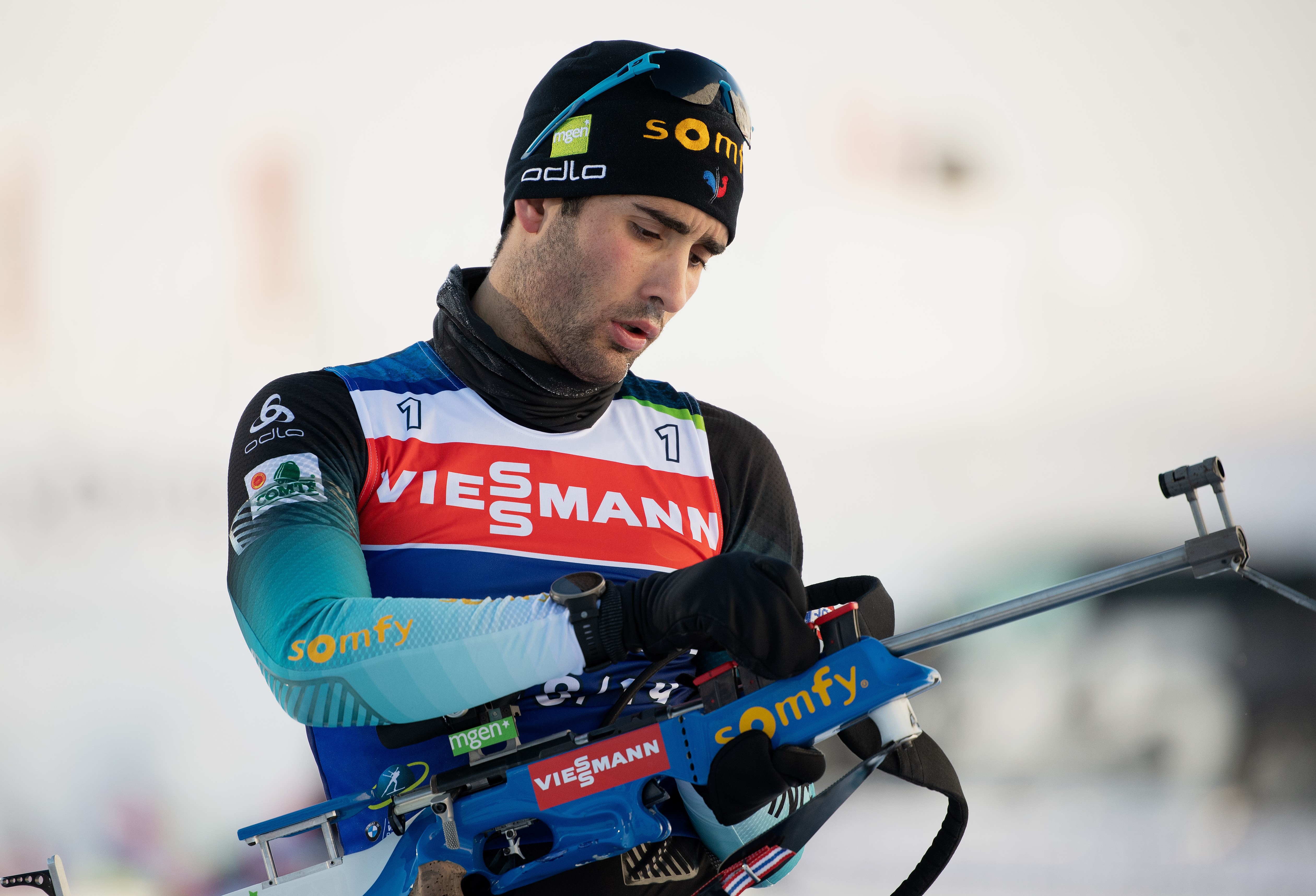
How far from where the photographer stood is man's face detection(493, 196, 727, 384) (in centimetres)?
122

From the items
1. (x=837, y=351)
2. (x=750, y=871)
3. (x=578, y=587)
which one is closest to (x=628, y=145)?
(x=578, y=587)

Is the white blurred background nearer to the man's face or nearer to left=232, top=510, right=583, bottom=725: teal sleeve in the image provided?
the man's face

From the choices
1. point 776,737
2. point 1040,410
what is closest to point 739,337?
point 1040,410

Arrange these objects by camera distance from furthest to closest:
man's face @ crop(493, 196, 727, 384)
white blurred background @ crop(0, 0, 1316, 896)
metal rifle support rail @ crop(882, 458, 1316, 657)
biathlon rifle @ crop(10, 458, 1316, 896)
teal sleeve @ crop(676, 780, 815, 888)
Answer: white blurred background @ crop(0, 0, 1316, 896) < man's face @ crop(493, 196, 727, 384) < teal sleeve @ crop(676, 780, 815, 888) < biathlon rifle @ crop(10, 458, 1316, 896) < metal rifle support rail @ crop(882, 458, 1316, 657)

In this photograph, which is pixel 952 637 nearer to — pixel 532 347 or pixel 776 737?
pixel 776 737

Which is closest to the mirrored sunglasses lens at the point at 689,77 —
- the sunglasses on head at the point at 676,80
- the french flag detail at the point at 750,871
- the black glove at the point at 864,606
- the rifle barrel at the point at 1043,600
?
the sunglasses on head at the point at 676,80

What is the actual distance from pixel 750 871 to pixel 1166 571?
459mm

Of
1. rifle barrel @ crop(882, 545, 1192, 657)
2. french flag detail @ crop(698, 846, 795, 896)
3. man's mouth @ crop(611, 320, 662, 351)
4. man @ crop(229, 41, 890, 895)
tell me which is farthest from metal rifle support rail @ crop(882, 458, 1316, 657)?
man's mouth @ crop(611, 320, 662, 351)

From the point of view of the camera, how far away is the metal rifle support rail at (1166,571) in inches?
31.4

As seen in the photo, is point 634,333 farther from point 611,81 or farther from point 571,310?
point 611,81

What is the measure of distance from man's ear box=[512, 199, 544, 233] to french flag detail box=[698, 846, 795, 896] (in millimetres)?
783

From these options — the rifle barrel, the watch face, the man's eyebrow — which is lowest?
the rifle barrel

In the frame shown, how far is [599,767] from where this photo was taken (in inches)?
38.7

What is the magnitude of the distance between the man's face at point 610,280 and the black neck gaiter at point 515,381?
3 centimetres
